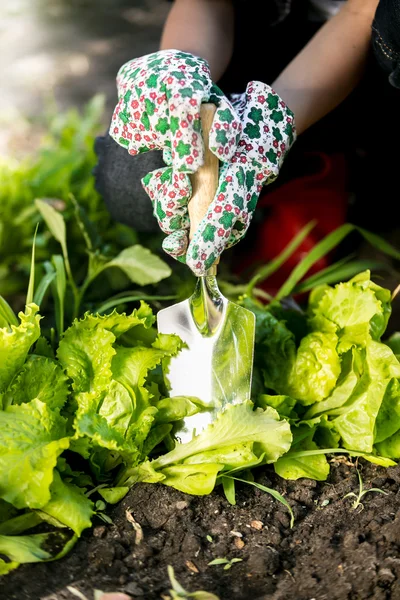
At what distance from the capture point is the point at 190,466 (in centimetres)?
104

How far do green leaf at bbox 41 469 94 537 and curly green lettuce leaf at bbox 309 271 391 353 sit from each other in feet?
1.57

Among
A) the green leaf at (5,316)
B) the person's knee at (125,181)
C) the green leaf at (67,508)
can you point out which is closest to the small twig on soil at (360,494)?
the green leaf at (67,508)

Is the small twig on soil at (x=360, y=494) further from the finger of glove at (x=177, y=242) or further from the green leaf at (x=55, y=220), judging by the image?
the green leaf at (x=55, y=220)

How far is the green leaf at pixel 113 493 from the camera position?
1026 mm

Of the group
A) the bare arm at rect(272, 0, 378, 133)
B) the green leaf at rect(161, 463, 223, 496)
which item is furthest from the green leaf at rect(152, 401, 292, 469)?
the bare arm at rect(272, 0, 378, 133)

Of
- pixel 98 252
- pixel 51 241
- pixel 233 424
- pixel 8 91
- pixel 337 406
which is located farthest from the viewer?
pixel 8 91

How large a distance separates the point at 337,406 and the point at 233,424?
202 millimetres

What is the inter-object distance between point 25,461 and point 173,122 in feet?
1.63

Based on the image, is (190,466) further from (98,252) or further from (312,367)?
(98,252)

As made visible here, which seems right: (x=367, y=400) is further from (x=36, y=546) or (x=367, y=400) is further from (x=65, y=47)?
(x=65, y=47)

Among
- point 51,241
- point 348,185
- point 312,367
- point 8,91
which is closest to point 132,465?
point 312,367

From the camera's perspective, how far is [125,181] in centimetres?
143

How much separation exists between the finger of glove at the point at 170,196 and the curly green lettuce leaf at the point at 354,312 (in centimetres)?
31

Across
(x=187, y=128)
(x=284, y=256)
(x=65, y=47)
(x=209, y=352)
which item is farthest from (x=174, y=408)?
(x=65, y=47)
